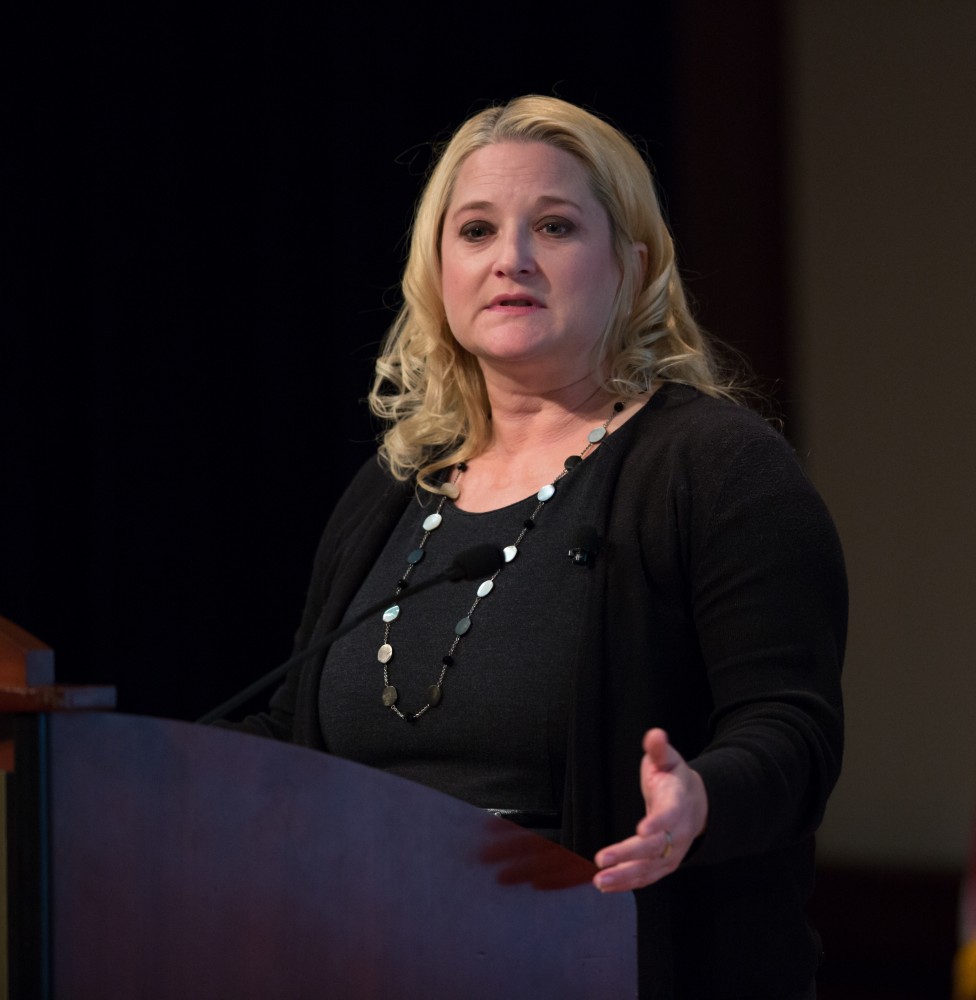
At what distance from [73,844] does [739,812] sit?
1.56 ft

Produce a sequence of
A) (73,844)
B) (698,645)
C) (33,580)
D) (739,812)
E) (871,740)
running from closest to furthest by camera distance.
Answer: (73,844) < (739,812) < (698,645) < (33,580) < (871,740)

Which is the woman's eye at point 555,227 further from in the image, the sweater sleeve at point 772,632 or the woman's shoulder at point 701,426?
the sweater sleeve at point 772,632

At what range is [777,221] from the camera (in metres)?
3.38

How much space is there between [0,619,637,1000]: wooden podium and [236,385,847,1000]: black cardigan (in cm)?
27

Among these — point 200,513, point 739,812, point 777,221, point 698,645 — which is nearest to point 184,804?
point 739,812

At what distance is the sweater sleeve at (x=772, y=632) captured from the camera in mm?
1188

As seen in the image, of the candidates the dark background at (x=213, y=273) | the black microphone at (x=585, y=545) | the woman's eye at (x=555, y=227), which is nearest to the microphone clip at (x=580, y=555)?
the black microphone at (x=585, y=545)

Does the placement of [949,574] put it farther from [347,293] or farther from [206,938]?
[206,938]

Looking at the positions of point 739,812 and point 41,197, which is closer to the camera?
point 739,812

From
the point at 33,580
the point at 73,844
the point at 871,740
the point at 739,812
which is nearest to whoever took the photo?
the point at 73,844

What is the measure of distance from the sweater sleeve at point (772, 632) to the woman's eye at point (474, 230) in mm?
446

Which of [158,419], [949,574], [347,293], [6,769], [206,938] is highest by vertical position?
[347,293]

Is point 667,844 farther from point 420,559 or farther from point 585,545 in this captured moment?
point 420,559

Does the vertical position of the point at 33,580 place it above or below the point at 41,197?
below
